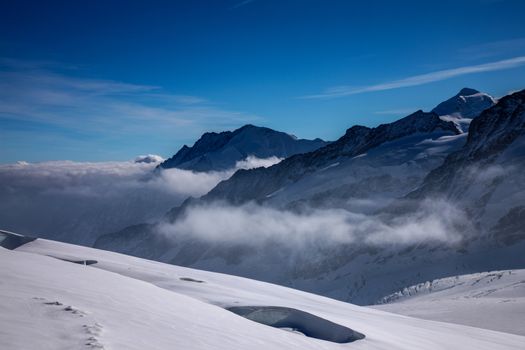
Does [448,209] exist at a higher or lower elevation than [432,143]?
lower

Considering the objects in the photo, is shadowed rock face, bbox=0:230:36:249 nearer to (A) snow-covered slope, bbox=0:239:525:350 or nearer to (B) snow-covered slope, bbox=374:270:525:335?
(A) snow-covered slope, bbox=0:239:525:350

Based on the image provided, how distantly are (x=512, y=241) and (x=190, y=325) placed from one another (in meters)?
94.2

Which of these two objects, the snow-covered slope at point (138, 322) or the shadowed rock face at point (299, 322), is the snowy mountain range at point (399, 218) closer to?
the snow-covered slope at point (138, 322)

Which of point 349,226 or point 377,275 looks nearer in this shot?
point 377,275

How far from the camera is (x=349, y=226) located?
14512 cm

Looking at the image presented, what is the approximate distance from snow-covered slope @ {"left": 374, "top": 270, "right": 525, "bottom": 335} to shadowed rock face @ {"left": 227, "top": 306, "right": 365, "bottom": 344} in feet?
54.2

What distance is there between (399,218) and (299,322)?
4703 inches

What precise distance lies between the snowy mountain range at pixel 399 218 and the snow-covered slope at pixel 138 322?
260 ft

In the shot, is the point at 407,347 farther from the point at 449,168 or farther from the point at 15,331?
the point at 449,168

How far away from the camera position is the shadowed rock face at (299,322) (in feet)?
49.9

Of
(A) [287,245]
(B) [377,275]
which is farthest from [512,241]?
(A) [287,245]

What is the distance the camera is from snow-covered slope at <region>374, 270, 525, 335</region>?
30.2m

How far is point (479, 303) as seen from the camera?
3728 centimetres

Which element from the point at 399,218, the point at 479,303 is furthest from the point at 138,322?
the point at 399,218
